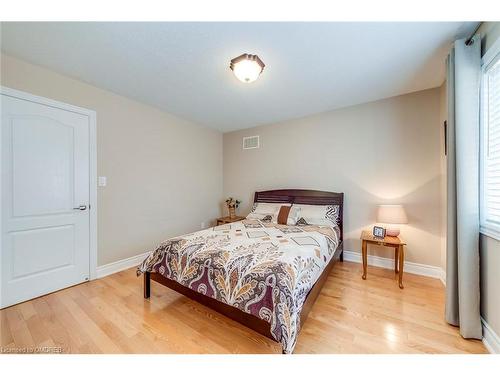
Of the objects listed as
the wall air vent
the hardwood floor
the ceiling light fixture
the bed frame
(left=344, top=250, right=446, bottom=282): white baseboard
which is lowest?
the hardwood floor

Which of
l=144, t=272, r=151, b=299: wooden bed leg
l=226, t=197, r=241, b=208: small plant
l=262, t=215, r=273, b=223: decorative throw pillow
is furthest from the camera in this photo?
l=226, t=197, r=241, b=208: small plant

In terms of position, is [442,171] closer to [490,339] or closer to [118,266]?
[490,339]

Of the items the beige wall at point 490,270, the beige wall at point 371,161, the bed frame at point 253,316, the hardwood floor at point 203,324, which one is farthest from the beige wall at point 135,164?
the beige wall at point 490,270

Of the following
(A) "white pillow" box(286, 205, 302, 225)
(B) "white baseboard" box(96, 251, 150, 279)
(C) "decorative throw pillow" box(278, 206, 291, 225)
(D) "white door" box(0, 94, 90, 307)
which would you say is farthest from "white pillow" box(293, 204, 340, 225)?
(D) "white door" box(0, 94, 90, 307)

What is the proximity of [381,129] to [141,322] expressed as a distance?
357cm

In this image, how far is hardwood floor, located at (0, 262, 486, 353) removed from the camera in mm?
1368

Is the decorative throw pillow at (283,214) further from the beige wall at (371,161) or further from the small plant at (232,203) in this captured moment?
the small plant at (232,203)

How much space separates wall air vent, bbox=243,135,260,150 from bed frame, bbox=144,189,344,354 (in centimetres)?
96

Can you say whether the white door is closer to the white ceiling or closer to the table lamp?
the white ceiling

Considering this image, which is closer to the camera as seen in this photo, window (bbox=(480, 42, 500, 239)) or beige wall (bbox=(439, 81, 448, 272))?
window (bbox=(480, 42, 500, 239))

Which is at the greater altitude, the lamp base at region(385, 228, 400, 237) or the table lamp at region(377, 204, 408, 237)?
the table lamp at region(377, 204, 408, 237)

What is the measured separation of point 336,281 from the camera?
7.67ft
